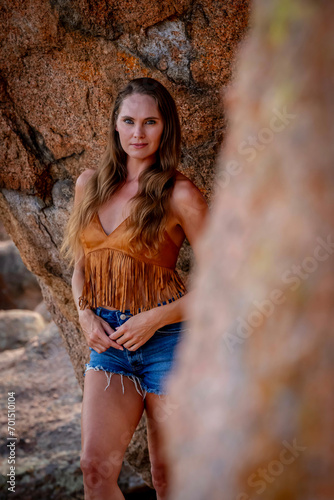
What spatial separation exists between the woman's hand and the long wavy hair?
341mm

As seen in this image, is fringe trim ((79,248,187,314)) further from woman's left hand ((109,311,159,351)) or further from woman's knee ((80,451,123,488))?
woman's knee ((80,451,123,488))

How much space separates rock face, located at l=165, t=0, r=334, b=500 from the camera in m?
0.77

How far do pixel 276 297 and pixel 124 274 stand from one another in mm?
1534

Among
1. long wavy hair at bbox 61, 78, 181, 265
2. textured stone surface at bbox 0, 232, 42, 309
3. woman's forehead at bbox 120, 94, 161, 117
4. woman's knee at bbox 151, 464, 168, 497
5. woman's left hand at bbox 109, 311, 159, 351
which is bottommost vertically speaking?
textured stone surface at bbox 0, 232, 42, 309

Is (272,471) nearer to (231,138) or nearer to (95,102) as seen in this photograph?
(231,138)

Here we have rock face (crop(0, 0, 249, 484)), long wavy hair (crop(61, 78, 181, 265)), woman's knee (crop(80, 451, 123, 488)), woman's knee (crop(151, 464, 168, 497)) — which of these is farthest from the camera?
rock face (crop(0, 0, 249, 484))

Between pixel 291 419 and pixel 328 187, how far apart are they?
1.09 feet

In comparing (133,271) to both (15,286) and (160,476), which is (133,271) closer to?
(160,476)

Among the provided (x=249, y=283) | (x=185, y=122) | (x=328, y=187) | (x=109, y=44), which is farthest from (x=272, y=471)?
(x=109, y=44)

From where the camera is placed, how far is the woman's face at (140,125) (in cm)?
237

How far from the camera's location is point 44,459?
4.04 m

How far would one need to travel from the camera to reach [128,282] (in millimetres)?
2301

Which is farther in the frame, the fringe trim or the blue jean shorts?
the fringe trim

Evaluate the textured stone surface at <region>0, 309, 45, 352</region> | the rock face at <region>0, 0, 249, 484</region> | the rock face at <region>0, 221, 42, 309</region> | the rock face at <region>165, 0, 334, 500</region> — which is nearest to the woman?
the rock face at <region>0, 0, 249, 484</region>
